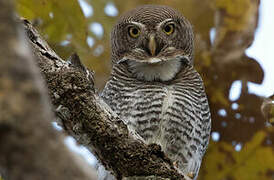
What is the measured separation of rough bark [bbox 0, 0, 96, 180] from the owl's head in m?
2.89

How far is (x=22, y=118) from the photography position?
0.71 meters

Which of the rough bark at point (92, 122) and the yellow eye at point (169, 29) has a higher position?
the yellow eye at point (169, 29)

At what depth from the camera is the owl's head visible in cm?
364

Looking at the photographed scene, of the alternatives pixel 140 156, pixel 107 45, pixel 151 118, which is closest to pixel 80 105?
pixel 140 156

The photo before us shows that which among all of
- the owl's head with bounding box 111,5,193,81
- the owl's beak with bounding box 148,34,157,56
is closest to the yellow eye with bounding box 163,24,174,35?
the owl's head with bounding box 111,5,193,81

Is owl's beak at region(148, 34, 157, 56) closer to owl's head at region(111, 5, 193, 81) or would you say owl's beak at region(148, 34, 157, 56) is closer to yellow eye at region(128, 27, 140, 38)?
owl's head at region(111, 5, 193, 81)

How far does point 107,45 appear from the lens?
4.54 meters

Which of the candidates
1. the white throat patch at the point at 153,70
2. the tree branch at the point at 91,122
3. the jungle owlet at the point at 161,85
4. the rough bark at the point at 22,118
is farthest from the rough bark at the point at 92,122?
the rough bark at the point at 22,118

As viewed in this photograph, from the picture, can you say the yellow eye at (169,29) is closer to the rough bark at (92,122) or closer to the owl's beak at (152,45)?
the owl's beak at (152,45)

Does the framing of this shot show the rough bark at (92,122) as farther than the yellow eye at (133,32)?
No

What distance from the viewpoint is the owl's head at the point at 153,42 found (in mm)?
3639

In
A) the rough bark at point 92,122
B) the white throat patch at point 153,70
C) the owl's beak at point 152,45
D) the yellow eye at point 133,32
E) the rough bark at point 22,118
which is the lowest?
the rough bark at point 22,118

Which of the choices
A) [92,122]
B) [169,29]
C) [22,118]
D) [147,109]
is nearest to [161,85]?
[147,109]

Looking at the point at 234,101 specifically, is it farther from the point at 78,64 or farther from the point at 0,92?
the point at 0,92
